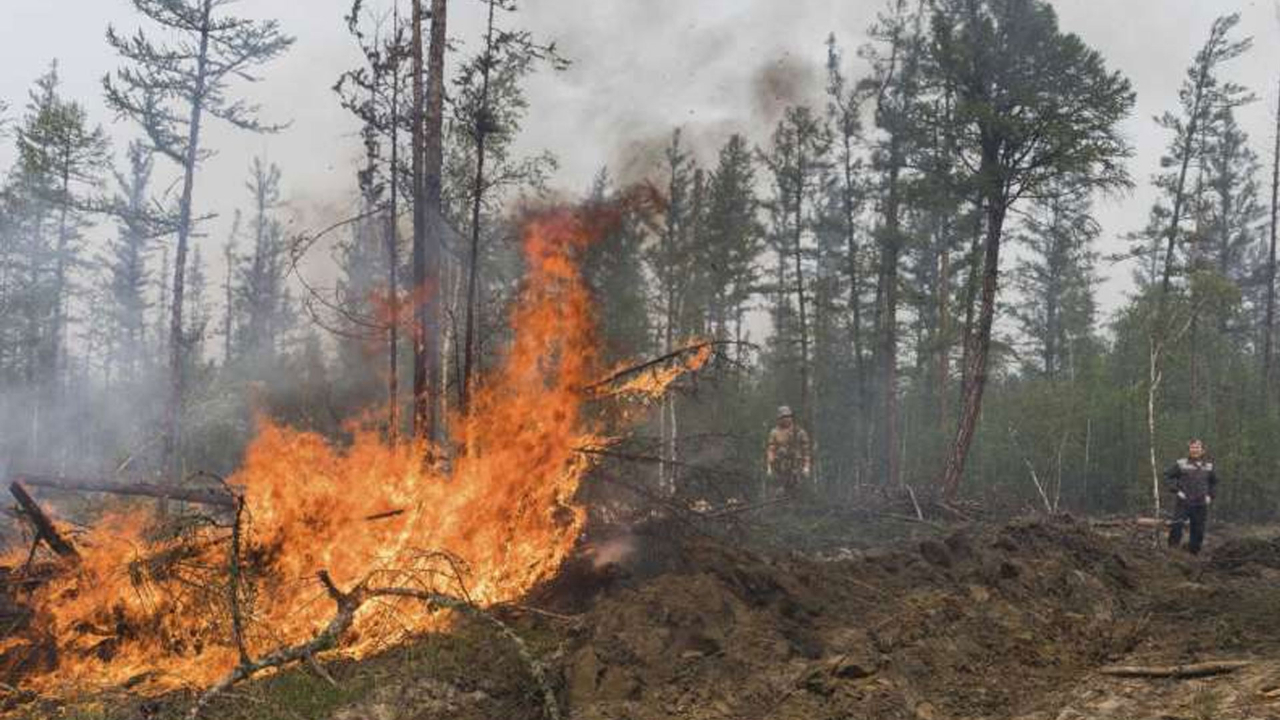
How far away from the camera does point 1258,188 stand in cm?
3338

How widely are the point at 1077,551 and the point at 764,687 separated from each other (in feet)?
22.8

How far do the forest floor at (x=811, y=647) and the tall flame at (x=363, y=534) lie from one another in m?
0.56

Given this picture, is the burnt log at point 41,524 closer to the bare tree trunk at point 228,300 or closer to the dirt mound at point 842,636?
the dirt mound at point 842,636

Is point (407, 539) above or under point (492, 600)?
above

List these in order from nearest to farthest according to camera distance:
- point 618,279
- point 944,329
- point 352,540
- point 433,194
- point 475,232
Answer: point 352,540 → point 475,232 → point 433,194 → point 618,279 → point 944,329

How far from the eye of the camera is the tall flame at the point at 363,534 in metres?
7.32

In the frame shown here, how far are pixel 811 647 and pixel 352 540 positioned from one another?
Answer: 4.42 m

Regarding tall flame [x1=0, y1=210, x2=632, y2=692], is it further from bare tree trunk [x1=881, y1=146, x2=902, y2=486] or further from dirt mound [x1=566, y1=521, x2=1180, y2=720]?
bare tree trunk [x1=881, y1=146, x2=902, y2=486]

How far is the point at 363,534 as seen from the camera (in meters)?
8.16

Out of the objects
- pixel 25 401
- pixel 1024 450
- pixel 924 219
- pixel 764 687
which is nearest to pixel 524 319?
pixel 764 687

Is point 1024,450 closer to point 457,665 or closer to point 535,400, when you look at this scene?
point 535,400

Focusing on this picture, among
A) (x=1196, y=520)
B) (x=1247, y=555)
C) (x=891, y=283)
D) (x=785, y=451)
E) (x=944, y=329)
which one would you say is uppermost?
(x=891, y=283)

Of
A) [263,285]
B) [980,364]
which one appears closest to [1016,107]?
[980,364]

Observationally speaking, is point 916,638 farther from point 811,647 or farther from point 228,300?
point 228,300
